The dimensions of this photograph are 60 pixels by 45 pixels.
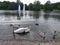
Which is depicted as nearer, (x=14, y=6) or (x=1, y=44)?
(x=1, y=44)

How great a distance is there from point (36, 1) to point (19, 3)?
82.8 ft

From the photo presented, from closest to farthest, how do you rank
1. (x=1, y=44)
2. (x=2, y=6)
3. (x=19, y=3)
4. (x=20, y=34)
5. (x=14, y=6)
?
(x=1, y=44) < (x=20, y=34) < (x=19, y=3) < (x=14, y=6) < (x=2, y=6)

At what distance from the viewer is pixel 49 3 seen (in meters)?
113

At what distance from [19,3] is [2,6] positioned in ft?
68.0

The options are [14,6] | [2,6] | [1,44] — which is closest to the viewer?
[1,44]

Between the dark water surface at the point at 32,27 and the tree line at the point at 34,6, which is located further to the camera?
the tree line at the point at 34,6

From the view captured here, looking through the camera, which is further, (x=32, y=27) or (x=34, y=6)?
(x=34, y=6)

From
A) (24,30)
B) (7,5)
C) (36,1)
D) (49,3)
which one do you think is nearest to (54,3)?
(49,3)

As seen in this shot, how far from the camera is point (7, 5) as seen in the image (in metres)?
112

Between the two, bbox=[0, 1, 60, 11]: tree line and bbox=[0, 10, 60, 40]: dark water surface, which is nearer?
bbox=[0, 10, 60, 40]: dark water surface

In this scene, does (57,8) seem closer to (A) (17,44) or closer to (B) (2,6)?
(B) (2,6)

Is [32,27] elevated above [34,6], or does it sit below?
above

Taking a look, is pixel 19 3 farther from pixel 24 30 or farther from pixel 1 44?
pixel 1 44

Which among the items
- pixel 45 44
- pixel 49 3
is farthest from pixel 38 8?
pixel 45 44
